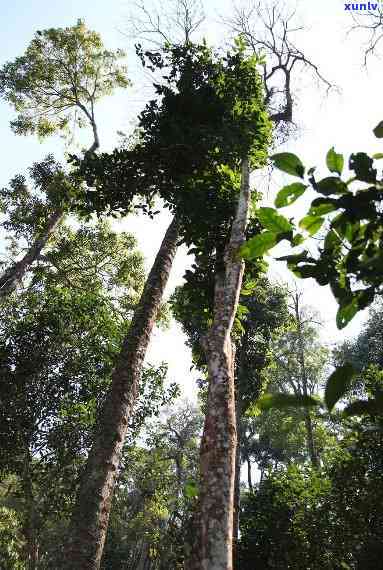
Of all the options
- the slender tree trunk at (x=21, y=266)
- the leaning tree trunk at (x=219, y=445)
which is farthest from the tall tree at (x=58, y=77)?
the leaning tree trunk at (x=219, y=445)

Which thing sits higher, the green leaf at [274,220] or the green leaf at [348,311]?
the green leaf at [274,220]

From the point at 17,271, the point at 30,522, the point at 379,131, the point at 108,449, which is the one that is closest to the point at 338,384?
the point at 379,131

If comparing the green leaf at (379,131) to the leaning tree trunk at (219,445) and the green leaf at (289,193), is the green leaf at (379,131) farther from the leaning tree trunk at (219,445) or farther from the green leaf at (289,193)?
the leaning tree trunk at (219,445)

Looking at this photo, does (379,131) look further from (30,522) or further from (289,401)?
(30,522)

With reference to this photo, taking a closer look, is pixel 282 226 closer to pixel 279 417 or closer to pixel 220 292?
pixel 220 292

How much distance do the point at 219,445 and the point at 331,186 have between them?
297 cm

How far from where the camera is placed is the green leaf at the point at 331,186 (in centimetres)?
105

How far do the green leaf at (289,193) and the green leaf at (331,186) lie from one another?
0.04 m

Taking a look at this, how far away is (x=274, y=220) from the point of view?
1096mm

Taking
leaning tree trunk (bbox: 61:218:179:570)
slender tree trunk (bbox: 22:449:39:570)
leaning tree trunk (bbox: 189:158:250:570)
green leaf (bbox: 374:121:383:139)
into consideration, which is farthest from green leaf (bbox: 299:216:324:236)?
slender tree trunk (bbox: 22:449:39:570)

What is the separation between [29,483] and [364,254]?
37.3 ft

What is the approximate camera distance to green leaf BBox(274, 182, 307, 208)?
107 centimetres

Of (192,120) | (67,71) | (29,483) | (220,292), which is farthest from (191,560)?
(67,71)

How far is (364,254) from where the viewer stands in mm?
1180
